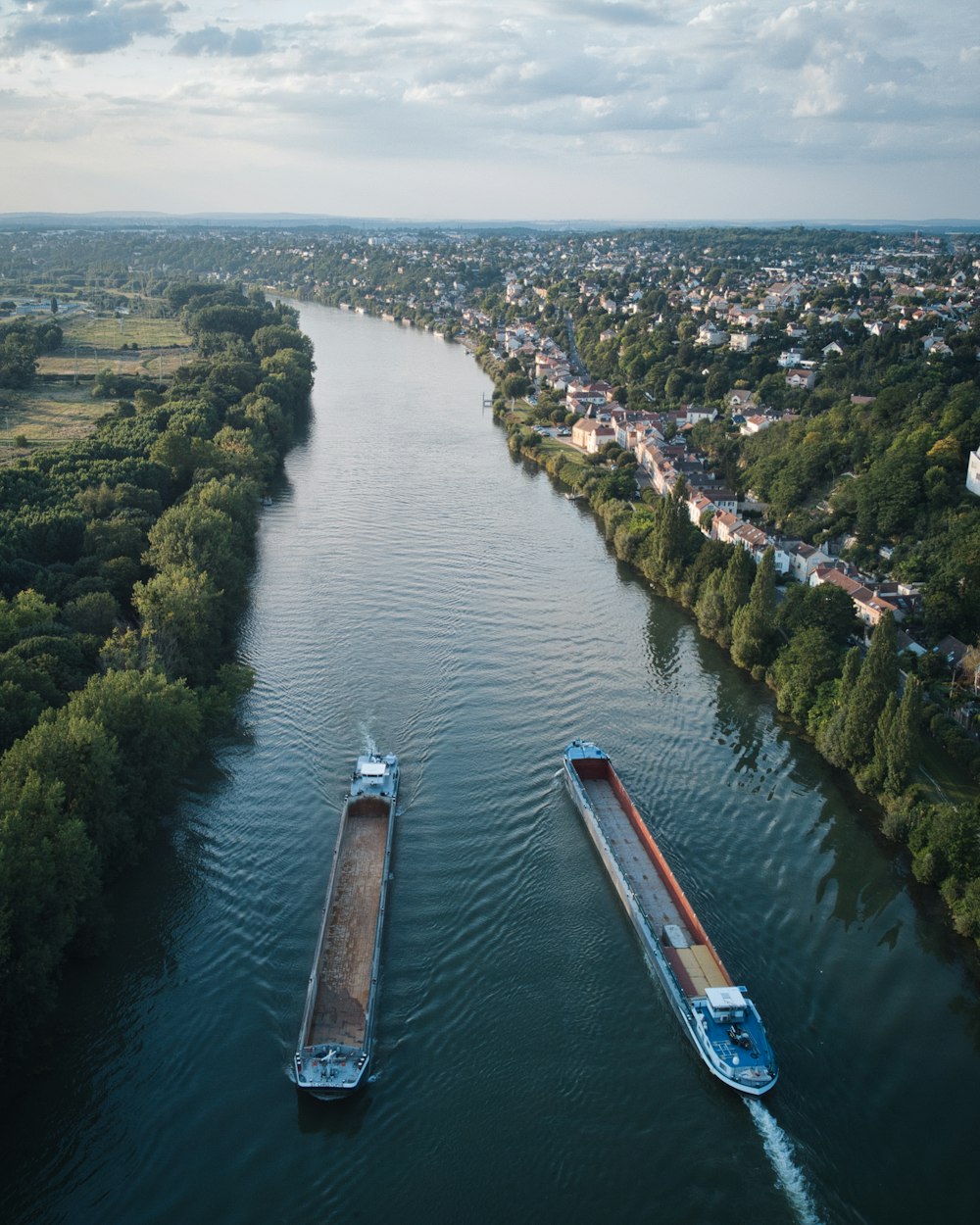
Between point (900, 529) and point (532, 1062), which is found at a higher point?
point (900, 529)

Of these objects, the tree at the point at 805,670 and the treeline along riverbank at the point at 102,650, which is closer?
the treeline along riverbank at the point at 102,650

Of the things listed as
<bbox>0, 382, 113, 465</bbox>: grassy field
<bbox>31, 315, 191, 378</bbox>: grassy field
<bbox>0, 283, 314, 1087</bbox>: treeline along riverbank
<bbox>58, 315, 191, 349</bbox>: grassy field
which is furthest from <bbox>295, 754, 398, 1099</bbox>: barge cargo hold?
<bbox>58, 315, 191, 349</bbox>: grassy field

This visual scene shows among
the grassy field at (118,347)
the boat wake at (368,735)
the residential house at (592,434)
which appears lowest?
the boat wake at (368,735)

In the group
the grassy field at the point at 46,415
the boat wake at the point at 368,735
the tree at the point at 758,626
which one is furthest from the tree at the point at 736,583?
the grassy field at the point at 46,415

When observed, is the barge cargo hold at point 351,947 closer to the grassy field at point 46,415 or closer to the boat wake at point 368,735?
the boat wake at point 368,735

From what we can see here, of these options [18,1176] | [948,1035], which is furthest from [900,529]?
[18,1176]

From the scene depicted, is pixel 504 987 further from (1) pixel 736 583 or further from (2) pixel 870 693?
(1) pixel 736 583

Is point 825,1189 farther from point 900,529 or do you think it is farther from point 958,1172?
point 900,529
